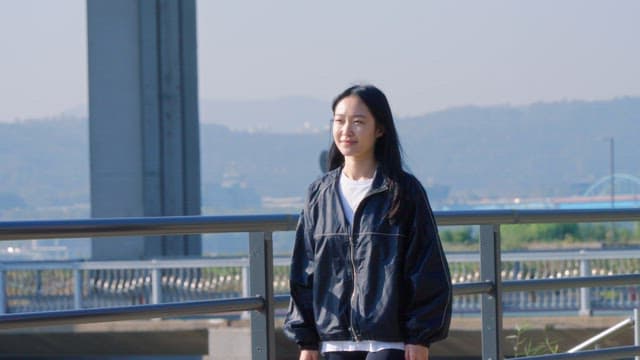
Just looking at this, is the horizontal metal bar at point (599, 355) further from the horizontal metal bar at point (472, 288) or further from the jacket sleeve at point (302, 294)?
the jacket sleeve at point (302, 294)

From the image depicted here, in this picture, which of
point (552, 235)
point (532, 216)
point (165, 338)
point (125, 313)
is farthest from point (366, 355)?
point (552, 235)

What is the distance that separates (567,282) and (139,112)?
21.5 metres

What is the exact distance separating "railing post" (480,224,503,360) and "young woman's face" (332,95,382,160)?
6.88 ft

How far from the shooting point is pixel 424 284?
4590 millimetres

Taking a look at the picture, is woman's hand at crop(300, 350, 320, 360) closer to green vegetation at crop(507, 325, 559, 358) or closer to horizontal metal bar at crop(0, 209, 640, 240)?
horizontal metal bar at crop(0, 209, 640, 240)

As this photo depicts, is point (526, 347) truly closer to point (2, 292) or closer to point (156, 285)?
point (156, 285)

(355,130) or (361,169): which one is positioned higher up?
(355,130)

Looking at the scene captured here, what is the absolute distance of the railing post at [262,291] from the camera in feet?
18.9

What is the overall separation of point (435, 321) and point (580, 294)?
61.4ft

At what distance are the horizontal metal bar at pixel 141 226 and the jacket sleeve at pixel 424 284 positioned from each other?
112 centimetres

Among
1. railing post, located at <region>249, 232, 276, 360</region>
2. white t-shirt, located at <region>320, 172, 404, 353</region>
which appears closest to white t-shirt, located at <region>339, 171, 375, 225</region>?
white t-shirt, located at <region>320, 172, 404, 353</region>

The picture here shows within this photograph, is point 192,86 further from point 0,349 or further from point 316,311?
point 316,311

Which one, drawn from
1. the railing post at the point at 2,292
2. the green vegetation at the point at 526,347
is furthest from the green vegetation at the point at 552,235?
the green vegetation at the point at 526,347

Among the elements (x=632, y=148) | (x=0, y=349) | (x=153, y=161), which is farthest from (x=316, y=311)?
(x=632, y=148)
